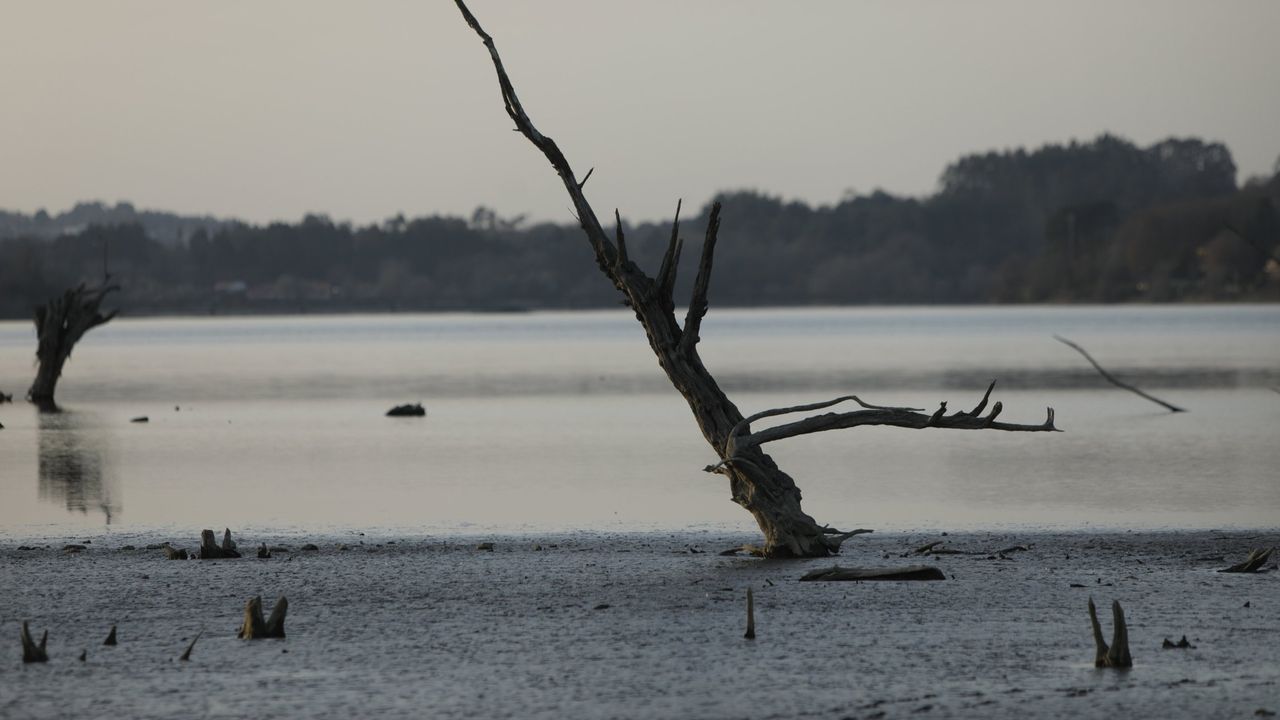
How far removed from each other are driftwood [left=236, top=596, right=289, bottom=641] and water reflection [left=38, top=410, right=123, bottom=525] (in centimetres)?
935

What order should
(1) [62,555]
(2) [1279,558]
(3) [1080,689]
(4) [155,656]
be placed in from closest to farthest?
(3) [1080,689] < (4) [155,656] < (2) [1279,558] < (1) [62,555]

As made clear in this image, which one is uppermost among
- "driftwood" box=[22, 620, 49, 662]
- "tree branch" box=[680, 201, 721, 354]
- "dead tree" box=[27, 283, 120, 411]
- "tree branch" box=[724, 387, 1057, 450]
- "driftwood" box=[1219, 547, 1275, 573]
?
"dead tree" box=[27, 283, 120, 411]

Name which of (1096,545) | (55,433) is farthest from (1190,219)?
(1096,545)

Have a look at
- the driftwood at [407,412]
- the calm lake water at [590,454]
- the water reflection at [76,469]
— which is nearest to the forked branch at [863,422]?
the calm lake water at [590,454]

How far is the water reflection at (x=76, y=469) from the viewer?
22438mm

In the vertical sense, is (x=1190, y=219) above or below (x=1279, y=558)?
above

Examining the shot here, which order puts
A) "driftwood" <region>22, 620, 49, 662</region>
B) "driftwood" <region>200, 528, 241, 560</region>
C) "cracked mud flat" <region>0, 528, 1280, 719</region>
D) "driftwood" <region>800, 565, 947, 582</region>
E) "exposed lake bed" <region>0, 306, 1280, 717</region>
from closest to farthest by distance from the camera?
"cracked mud flat" <region>0, 528, 1280, 719</region>
"exposed lake bed" <region>0, 306, 1280, 717</region>
"driftwood" <region>22, 620, 49, 662</region>
"driftwood" <region>800, 565, 947, 582</region>
"driftwood" <region>200, 528, 241, 560</region>

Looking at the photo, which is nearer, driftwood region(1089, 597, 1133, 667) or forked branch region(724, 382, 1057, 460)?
driftwood region(1089, 597, 1133, 667)

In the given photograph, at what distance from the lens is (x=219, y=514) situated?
21.1 metres

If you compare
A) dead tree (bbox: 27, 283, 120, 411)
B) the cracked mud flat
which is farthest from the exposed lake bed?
dead tree (bbox: 27, 283, 120, 411)

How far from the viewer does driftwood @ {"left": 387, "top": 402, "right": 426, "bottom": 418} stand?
40.6 metres

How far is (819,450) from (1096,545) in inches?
527

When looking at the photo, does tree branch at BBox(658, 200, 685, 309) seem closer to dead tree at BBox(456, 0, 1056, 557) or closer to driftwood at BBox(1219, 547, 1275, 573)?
dead tree at BBox(456, 0, 1056, 557)

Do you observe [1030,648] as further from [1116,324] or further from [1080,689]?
[1116,324]
